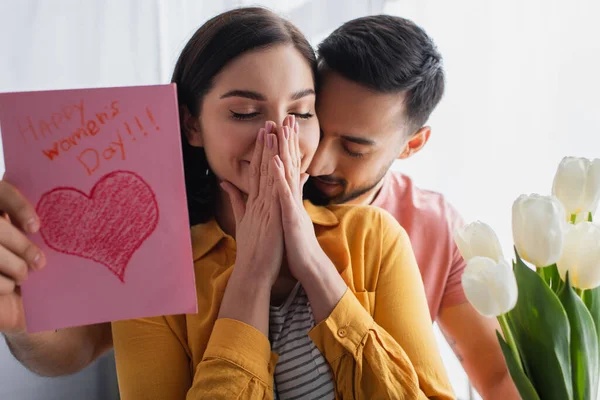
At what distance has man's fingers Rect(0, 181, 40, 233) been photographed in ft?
2.55

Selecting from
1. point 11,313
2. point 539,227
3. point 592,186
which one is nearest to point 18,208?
point 11,313

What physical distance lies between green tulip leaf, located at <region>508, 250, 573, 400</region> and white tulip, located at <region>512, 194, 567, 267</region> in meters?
0.05

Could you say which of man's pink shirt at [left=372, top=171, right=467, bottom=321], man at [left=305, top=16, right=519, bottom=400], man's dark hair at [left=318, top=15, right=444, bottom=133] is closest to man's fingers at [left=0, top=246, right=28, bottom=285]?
man at [left=305, top=16, right=519, bottom=400]

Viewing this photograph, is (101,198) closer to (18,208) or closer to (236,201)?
(18,208)

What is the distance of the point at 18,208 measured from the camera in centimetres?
78

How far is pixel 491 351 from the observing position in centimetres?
127

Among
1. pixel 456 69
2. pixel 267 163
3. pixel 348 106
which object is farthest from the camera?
pixel 456 69

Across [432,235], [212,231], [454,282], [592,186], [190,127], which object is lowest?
[454,282]

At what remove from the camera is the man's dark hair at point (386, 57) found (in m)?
1.21

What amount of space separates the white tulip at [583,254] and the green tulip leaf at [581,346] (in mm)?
18

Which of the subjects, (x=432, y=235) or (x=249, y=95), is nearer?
(x=249, y=95)

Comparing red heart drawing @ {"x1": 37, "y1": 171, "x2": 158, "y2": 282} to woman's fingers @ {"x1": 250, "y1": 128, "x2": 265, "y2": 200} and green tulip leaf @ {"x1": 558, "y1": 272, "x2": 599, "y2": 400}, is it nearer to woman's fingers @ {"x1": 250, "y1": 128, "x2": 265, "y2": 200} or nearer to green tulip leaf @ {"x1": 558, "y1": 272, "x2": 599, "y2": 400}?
woman's fingers @ {"x1": 250, "y1": 128, "x2": 265, "y2": 200}

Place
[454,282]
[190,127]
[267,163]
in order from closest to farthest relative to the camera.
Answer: [267,163] < [190,127] < [454,282]

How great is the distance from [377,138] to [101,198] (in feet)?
2.12
